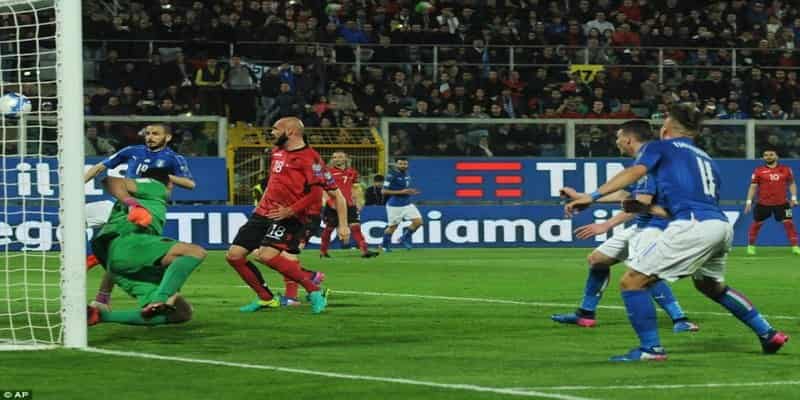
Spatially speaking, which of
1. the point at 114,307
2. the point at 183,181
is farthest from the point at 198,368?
the point at 114,307

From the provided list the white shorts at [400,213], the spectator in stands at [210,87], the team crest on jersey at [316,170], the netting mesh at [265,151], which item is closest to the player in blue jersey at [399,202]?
the white shorts at [400,213]

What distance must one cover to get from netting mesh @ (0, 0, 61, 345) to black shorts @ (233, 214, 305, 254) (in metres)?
1.82

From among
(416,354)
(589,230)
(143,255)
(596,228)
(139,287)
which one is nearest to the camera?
(416,354)

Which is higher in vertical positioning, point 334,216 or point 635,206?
point 635,206

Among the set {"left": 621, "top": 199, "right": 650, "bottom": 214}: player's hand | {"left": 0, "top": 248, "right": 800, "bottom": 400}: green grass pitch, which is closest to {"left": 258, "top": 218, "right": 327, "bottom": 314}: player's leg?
{"left": 0, "top": 248, "right": 800, "bottom": 400}: green grass pitch

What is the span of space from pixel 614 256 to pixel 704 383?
3908 millimetres

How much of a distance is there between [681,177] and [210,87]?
21.1 meters

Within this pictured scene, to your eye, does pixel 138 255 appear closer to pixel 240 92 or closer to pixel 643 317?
pixel 643 317

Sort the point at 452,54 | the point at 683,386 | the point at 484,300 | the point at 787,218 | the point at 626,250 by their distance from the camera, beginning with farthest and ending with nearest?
the point at 452,54, the point at 787,218, the point at 484,300, the point at 626,250, the point at 683,386

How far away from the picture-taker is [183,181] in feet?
46.1

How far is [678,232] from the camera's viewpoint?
34.3 feet

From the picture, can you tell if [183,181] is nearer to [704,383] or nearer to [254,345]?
[254,345]

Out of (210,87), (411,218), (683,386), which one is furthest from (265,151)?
(683,386)

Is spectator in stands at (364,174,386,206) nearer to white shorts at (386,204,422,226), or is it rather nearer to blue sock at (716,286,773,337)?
white shorts at (386,204,422,226)
